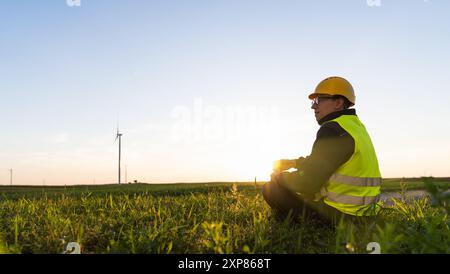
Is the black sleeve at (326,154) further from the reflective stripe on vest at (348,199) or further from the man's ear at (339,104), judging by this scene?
the man's ear at (339,104)

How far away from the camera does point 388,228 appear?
3184 millimetres

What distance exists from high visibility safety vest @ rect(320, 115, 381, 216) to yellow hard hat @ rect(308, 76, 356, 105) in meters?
0.37

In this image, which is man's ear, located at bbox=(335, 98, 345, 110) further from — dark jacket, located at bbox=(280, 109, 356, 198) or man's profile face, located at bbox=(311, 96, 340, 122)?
dark jacket, located at bbox=(280, 109, 356, 198)

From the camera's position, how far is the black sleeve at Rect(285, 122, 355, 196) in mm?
5520

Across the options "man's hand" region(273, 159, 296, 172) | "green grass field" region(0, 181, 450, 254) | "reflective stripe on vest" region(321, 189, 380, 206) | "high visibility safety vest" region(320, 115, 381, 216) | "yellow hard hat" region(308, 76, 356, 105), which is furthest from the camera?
"man's hand" region(273, 159, 296, 172)

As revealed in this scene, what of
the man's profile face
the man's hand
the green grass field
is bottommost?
the green grass field

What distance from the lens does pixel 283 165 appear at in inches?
275

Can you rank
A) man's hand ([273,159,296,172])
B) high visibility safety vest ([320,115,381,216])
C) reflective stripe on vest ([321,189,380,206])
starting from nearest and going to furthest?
high visibility safety vest ([320,115,381,216]), reflective stripe on vest ([321,189,380,206]), man's hand ([273,159,296,172])

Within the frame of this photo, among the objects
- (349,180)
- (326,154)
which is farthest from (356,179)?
(326,154)

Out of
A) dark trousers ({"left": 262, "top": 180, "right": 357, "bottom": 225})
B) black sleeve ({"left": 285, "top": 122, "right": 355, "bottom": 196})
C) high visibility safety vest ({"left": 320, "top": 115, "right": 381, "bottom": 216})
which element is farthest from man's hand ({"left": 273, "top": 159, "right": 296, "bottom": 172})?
black sleeve ({"left": 285, "top": 122, "right": 355, "bottom": 196})

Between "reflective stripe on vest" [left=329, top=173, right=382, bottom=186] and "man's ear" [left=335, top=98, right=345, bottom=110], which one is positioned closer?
"reflective stripe on vest" [left=329, top=173, right=382, bottom=186]

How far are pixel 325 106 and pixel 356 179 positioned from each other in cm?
115
